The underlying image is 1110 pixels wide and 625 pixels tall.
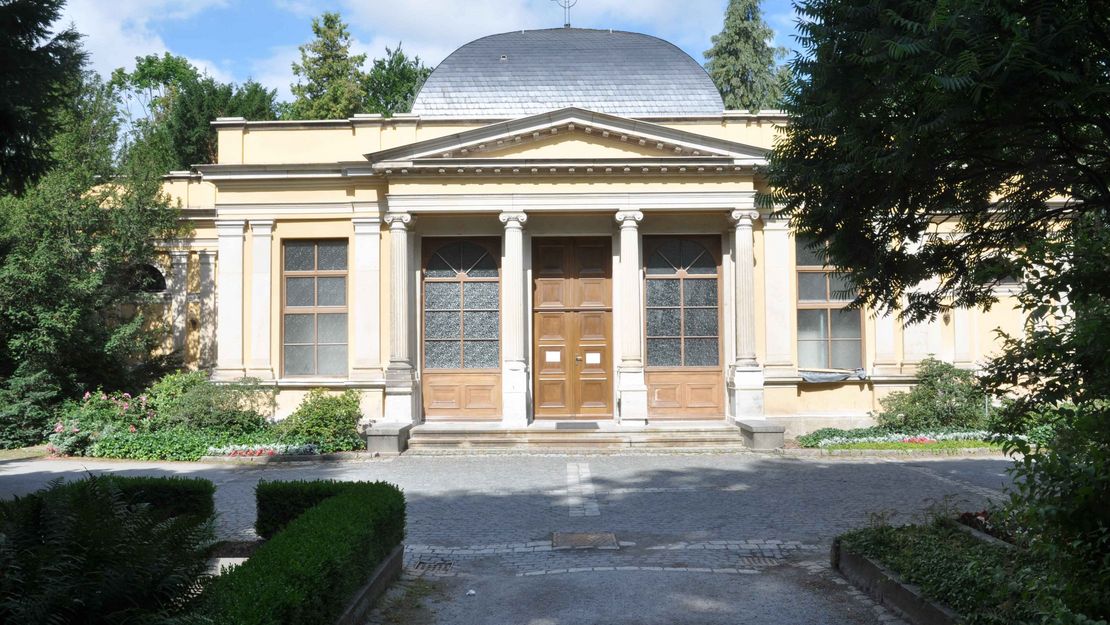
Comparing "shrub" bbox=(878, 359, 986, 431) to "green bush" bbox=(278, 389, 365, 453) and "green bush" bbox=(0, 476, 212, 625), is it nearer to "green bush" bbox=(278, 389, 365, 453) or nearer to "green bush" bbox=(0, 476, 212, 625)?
"green bush" bbox=(278, 389, 365, 453)

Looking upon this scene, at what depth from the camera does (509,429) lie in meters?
17.5

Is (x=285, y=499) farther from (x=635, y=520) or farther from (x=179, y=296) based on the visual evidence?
(x=179, y=296)

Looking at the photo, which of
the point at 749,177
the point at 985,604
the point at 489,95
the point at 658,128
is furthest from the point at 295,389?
the point at 985,604

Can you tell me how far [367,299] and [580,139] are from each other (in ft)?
18.4

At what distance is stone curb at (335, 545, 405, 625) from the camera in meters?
6.12

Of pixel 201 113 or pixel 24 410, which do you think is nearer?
pixel 24 410

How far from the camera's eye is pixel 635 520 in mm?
10492

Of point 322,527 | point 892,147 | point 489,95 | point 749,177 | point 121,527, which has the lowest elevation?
point 322,527

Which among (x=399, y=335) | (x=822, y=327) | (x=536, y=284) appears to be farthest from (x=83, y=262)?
(x=822, y=327)

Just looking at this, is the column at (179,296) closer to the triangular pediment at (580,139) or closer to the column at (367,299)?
the column at (367,299)

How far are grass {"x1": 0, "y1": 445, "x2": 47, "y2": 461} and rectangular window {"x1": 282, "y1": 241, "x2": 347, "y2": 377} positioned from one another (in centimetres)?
480

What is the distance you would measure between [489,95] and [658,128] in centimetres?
471

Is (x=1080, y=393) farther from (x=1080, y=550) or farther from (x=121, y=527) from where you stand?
(x=121, y=527)

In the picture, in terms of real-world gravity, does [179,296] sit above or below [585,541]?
above
